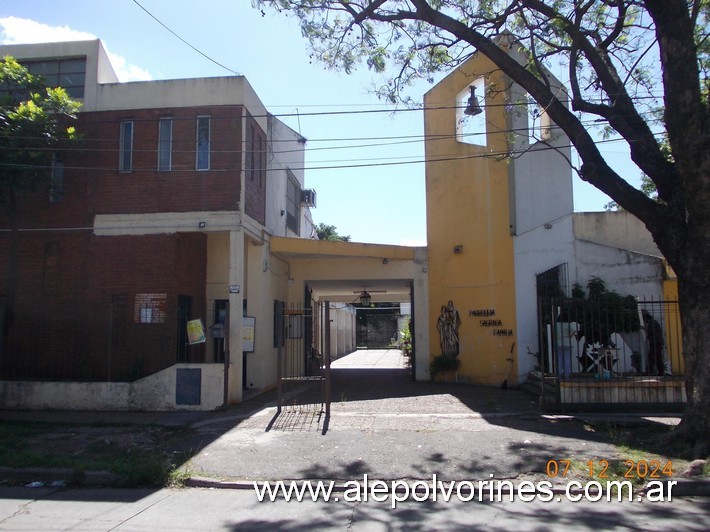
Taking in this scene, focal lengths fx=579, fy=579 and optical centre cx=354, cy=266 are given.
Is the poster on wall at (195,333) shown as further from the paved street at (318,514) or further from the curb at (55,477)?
the paved street at (318,514)

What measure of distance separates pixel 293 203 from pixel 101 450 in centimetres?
1298

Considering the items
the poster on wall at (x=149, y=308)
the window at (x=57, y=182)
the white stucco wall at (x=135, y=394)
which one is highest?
the window at (x=57, y=182)

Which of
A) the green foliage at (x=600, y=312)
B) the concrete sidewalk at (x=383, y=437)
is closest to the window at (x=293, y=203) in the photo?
the concrete sidewalk at (x=383, y=437)

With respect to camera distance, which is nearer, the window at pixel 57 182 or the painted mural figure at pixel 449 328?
the window at pixel 57 182

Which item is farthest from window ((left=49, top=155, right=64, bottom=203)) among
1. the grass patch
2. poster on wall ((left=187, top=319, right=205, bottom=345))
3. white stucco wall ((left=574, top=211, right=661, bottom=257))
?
white stucco wall ((left=574, top=211, right=661, bottom=257))

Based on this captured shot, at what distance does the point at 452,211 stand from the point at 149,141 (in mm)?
8321

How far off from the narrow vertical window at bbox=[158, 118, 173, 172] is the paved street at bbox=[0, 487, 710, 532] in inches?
335

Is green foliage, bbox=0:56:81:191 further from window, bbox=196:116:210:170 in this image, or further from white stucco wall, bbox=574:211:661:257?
white stucco wall, bbox=574:211:661:257

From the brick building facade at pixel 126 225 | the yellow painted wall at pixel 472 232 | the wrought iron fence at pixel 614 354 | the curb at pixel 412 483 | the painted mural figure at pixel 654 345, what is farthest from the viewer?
the yellow painted wall at pixel 472 232

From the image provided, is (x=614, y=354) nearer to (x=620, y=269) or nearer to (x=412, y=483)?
(x=620, y=269)

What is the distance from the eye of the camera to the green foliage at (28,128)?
40.5ft

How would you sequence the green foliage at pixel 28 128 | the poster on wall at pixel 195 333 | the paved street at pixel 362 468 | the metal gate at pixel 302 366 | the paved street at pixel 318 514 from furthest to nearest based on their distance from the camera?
1. the poster on wall at pixel 195 333
2. the green foliage at pixel 28 128
3. the metal gate at pixel 302 366
4. the paved street at pixel 362 468
5. the paved street at pixel 318 514

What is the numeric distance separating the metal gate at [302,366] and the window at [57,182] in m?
5.97

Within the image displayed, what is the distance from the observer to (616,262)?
1455 cm
